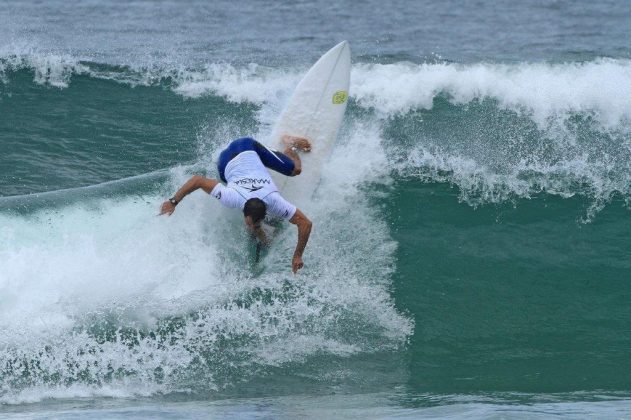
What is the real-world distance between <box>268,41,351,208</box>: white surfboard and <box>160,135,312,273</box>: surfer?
712 mm

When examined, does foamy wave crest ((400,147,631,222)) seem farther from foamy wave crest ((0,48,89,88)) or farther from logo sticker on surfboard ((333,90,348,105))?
foamy wave crest ((0,48,89,88))

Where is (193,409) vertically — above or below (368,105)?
below

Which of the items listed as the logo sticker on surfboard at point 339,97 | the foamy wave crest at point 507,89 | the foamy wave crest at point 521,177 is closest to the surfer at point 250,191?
the logo sticker on surfboard at point 339,97

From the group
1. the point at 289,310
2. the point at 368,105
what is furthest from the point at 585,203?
the point at 289,310

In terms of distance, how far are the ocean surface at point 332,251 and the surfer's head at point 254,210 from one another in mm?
652

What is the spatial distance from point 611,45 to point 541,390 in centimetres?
1040

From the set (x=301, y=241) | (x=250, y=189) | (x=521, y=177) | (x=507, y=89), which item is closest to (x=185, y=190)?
(x=250, y=189)

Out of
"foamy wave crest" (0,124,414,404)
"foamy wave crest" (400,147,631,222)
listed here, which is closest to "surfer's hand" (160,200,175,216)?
"foamy wave crest" (0,124,414,404)

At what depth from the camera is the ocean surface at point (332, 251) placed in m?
7.71

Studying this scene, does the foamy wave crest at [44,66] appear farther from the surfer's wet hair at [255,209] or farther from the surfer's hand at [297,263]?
the surfer's hand at [297,263]

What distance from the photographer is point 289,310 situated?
8.44 meters

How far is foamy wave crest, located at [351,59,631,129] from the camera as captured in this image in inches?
476

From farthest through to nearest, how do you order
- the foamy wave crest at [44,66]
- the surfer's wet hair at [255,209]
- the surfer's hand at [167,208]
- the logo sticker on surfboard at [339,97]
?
the foamy wave crest at [44,66], the logo sticker on surfboard at [339,97], the surfer's hand at [167,208], the surfer's wet hair at [255,209]

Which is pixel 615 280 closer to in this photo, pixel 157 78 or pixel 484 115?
pixel 484 115
